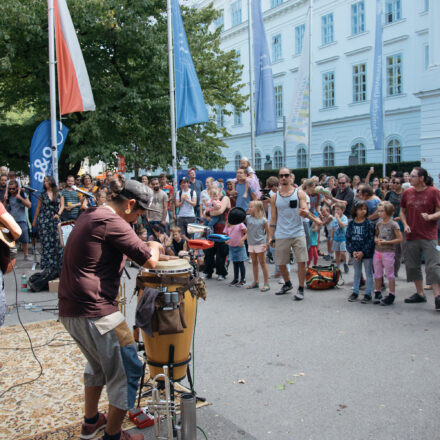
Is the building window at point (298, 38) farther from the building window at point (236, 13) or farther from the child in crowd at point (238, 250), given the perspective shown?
the child in crowd at point (238, 250)

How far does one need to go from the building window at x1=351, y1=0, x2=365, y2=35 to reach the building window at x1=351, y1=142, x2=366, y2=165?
7711 millimetres

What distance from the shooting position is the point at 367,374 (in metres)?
4.57

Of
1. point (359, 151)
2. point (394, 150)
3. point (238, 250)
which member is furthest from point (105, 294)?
point (359, 151)

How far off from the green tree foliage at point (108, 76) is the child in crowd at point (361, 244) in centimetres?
1049

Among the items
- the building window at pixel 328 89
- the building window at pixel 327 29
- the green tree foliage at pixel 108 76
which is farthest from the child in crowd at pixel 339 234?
the building window at pixel 327 29

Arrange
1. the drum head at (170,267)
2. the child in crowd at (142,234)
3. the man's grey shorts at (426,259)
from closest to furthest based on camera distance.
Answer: the drum head at (170,267)
the man's grey shorts at (426,259)
the child in crowd at (142,234)

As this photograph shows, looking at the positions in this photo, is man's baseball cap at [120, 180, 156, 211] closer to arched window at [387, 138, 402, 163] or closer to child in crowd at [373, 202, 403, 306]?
child in crowd at [373, 202, 403, 306]

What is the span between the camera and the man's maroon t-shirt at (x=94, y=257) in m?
3.00

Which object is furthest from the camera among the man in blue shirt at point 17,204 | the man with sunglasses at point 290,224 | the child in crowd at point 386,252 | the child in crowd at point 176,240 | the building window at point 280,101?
the building window at point 280,101

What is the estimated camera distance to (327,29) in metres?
34.5

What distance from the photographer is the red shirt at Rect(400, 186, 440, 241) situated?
6938 millimetres

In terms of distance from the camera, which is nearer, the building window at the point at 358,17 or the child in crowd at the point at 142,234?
the child in crowd at the point at 142,234

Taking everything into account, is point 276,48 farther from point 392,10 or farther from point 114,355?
point 114,355

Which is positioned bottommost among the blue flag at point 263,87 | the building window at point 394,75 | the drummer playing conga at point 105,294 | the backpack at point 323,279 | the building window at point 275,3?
the backpack at point 323,279
